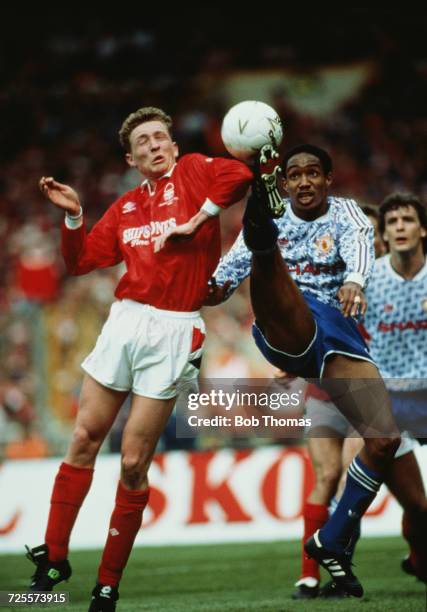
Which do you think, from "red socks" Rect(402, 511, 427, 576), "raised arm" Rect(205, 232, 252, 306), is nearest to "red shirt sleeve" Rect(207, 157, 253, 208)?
"raised arm" Rect(205, 232, 252, 306)

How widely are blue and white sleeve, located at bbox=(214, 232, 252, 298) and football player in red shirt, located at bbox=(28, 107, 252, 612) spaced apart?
0.12 metres

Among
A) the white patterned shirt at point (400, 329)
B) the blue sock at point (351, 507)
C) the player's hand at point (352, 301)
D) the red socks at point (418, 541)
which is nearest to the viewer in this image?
the player's hand at point (352, 301)

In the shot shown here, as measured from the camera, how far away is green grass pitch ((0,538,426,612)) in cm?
655

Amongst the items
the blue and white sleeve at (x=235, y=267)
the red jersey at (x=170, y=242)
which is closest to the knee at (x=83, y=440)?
the red jersey at (x=170, y=242)

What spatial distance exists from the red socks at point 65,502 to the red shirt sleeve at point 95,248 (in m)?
1.09

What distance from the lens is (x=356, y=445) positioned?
7645 millimetres

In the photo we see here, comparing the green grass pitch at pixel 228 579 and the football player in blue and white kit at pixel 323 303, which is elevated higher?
the football player in blue and white kit at pixel 323 303

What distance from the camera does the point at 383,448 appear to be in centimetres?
573

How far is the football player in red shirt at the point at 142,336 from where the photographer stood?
5.89 m

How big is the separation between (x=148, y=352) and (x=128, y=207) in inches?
33.4

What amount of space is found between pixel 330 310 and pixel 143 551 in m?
4.99

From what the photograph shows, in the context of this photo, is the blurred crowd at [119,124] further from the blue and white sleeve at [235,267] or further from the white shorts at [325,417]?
the blue and white sleeve at [235,267]

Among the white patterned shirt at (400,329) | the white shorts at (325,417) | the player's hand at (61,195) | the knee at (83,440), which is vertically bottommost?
the white shorts at (325,417)

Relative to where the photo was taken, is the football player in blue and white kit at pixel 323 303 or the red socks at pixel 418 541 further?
the red socks at pixel 418 541
